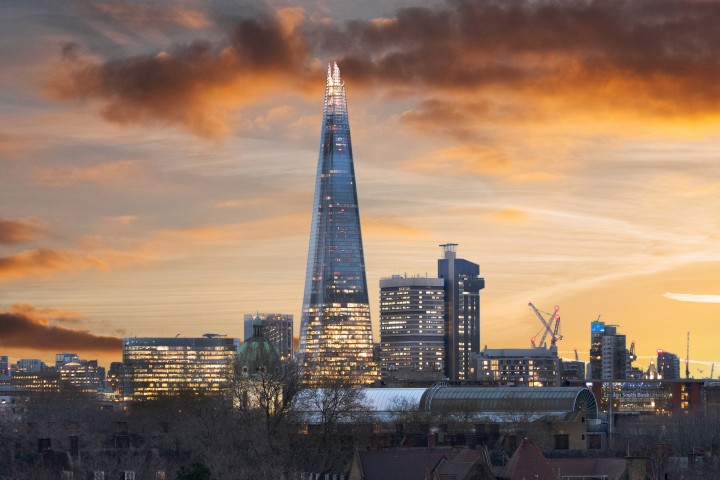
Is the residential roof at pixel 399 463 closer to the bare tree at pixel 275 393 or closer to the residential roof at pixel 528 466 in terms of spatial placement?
the residential roof at pixel 528 466

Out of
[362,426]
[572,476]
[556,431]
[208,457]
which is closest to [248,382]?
[362,426]

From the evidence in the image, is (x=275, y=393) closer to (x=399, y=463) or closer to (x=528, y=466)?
(x=399, y=463)

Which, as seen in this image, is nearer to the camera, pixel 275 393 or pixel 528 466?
pixel 528 466

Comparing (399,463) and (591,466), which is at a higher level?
(399,463)

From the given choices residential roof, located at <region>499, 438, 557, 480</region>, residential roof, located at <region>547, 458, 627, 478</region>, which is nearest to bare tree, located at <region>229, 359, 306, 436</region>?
residential roof, located at <region>547, 458, 627, 478</region>

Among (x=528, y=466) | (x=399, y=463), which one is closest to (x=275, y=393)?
(x=399, y=463)

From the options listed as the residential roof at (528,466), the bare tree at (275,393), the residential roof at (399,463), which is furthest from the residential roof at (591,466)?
the bare tree at (275,393)

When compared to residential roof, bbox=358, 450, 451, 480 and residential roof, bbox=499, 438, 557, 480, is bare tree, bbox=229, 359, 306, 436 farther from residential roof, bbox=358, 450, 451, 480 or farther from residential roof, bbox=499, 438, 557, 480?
residential roof, bbox=499, 438, 557, 480

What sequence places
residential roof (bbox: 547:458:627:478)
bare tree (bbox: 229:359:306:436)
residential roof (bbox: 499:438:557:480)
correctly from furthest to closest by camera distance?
1. bare tree (bbox: 229:359:306:436)
2. residential roof (bbox: 547:458:627:478)
3. residential roof (bbox: 499:438:557:480)

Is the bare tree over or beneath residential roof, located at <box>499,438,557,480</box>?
over

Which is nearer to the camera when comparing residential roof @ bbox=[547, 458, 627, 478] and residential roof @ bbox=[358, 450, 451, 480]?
residential roof @ bbox=[547, 458, 627, 478]

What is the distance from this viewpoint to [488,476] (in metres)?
102

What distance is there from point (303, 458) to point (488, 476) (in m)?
36.9

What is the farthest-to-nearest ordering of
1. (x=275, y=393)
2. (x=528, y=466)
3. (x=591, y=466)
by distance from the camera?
(x=275, y=393) → (x=591, y=466) → (x=528, y=466)
